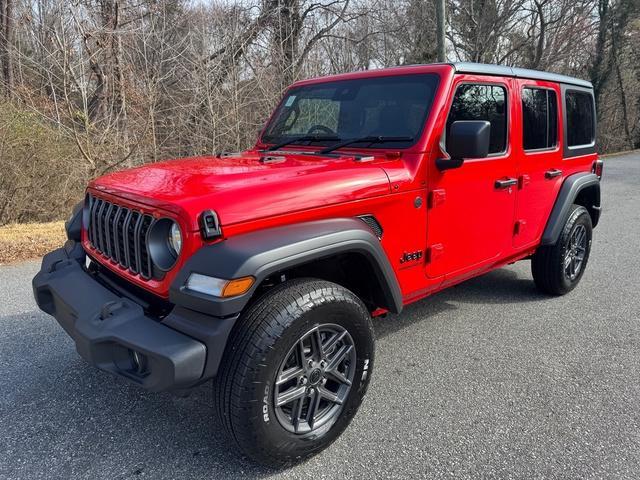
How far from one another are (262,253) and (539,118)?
9.72ft

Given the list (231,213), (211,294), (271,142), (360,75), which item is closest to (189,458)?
(211,294)

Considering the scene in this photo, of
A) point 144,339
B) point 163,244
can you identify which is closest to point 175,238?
point 163,244

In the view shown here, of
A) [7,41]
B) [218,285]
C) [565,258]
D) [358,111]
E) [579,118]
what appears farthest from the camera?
[7,41]

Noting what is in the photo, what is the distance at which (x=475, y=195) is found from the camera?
340cm

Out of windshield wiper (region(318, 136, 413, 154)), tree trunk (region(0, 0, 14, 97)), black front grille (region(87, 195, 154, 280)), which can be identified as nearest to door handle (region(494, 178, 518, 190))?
windshield wiper (region(318, 136, 413, 154))

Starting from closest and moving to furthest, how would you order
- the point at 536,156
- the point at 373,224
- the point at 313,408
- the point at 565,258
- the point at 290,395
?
1. the point at 290,395
2. the point at 313,408
3. the point at 373,224
4. the point at 536,156
5. the point at 565,258

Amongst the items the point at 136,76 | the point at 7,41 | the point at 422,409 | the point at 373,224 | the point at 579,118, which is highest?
the point at 7,41

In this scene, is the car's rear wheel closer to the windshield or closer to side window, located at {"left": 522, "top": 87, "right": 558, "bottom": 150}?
side window, located at {"left": 522, "top": 87, "right": 558, "bottom": 150}

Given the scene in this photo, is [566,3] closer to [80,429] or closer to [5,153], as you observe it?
[5,153]

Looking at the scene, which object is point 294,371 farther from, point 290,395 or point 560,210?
point 560,210

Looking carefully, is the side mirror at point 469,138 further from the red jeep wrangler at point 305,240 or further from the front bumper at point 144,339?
the front bumper at point 144,339

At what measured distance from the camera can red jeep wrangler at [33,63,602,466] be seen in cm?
218

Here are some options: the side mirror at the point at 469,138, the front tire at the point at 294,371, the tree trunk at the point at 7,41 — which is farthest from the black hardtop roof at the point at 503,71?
the tree trunk at the point at 7,41

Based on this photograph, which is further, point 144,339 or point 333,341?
point 333,341
